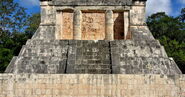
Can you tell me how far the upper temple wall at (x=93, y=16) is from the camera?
1249 cm

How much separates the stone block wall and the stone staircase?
67.9 inches

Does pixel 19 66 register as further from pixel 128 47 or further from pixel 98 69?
pixel 128 47

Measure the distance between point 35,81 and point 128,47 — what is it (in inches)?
186

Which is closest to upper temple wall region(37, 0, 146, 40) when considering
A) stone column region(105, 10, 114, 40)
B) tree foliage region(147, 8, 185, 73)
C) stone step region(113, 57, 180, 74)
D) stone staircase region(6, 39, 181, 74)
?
stone column region(105, 10, 114, 40)

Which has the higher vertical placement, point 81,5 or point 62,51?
point 81,5

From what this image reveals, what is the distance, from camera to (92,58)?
31.7 ft

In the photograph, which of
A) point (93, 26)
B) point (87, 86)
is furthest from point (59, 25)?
point (87, 86)

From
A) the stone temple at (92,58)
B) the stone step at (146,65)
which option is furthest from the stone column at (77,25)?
the stone step at (146,65)

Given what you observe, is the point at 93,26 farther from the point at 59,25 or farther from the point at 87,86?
the point at 87,86

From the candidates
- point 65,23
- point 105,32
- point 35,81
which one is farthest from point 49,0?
point 35,81

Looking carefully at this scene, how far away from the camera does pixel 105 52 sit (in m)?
10.0

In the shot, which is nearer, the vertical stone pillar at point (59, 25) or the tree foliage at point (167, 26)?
the vertical stone pillar at point (59, 25)

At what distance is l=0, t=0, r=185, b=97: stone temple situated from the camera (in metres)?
7.07

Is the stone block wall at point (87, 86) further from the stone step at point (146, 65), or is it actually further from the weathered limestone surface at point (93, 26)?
the weathered limestone surface at point (93, 26)
